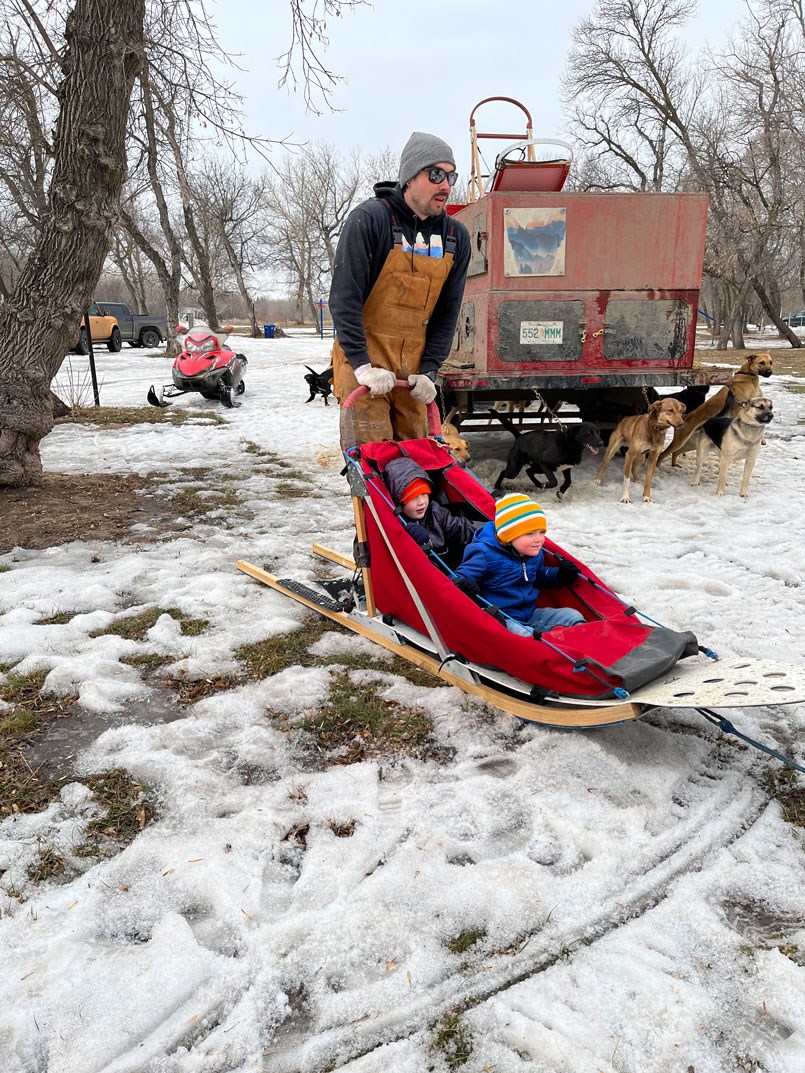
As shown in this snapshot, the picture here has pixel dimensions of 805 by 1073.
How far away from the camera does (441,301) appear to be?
4008 mm

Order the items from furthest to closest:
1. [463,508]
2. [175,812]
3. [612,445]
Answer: [612,445] → [463,508] → [175,812]

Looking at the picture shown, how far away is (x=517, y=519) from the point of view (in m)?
3.04

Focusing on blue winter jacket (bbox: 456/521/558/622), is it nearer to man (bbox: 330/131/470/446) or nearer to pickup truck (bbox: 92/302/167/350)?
man (bbox: 330/131/470/446)

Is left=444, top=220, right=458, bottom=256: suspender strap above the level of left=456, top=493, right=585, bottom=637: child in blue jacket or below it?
above

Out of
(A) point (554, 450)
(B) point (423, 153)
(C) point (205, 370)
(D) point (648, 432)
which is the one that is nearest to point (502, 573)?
(B) point (423, 153)

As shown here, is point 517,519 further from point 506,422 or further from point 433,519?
point 506,422

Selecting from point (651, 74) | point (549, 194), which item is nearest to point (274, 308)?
point (651, 74)

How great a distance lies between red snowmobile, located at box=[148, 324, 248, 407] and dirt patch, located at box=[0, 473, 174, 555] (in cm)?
545

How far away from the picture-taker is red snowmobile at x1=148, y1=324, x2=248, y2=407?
12.2 meters

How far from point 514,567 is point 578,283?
13.8ft

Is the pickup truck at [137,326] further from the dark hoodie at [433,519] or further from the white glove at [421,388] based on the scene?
the dark hoodie at [433,519]

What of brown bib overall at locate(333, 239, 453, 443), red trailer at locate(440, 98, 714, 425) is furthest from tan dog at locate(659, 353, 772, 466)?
brown bib overall at locate(333, 239, 453, 443)

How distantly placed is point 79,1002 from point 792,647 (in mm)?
3368

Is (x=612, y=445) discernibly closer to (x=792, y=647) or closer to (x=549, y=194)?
(x=549, y=194)
